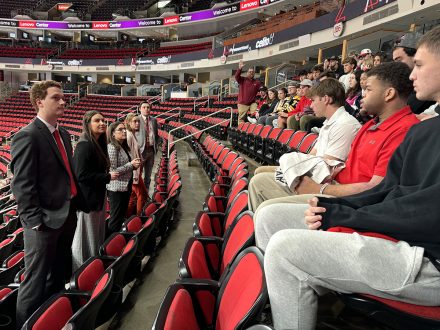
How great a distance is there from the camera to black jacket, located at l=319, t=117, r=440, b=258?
754mm

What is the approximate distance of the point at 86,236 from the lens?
210 cm

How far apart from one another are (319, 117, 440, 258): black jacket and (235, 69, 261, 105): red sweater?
409cm

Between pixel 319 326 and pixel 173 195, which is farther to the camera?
pixel 173 195

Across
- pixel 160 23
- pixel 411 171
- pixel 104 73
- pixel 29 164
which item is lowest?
pixel 29 164

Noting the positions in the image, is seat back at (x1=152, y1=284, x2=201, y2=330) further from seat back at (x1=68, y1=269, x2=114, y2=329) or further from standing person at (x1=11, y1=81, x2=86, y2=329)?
standing person at (x1=11, y1=81, x2=86, y2=329)

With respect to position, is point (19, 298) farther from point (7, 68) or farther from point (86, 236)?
point (7, 68)

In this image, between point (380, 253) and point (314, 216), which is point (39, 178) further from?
point (380, 253)

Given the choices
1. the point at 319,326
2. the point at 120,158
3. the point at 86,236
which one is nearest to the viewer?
the point at 319,326

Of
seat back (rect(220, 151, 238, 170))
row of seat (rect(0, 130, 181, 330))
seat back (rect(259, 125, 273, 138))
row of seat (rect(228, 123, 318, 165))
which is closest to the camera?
row of seat (rect(0, 130, 181, 330))

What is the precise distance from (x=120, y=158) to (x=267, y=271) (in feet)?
6.67

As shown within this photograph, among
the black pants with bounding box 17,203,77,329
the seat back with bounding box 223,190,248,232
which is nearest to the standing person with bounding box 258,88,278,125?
the seat back with bounding box 223,190,248,232

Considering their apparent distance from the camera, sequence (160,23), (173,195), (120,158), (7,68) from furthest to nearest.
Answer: (7,68)
(160,23)
(120,158)
(173,195)

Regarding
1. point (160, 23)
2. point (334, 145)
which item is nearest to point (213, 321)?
point (334, 145)

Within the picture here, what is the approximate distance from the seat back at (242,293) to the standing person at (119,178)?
172 centimetres
